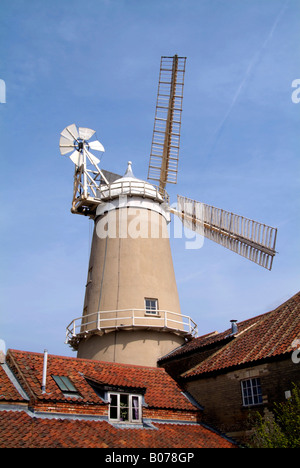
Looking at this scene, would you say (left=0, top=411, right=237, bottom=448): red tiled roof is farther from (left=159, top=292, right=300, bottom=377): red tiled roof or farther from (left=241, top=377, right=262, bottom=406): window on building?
(left=159, top=292, right=300, bottom=377): red tiled roof

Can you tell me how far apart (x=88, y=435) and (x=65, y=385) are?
2.52m

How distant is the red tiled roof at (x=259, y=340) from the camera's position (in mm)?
16344

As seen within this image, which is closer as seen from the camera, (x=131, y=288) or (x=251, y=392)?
(x=251, y=392)

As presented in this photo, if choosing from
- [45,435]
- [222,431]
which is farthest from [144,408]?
[45,435]

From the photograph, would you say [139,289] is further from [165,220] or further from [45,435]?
[45,435]

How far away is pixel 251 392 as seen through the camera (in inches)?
638

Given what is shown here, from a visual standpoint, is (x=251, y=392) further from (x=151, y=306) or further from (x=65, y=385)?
(x=151, y=306)

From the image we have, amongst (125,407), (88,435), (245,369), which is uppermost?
(245,369)

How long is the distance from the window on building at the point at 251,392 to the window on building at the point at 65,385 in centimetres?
550

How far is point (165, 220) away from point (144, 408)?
39.2ft

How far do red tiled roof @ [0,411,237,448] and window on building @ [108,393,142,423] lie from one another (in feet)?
2.16

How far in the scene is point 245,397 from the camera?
16375 millimetres

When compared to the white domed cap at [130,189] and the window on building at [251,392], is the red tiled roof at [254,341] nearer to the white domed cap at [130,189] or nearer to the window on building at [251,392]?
the window on building at [251,392]

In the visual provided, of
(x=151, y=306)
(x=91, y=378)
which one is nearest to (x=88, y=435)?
(x=91, y=378)
